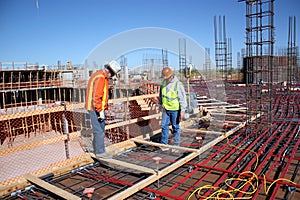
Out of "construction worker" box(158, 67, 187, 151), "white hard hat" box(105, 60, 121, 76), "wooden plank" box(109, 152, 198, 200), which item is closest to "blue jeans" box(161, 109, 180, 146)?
"construction worker" box(158, 67, 187, 151)

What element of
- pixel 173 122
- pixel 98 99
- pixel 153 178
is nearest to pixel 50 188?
pixel 153 178

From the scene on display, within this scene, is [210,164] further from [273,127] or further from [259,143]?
[273,127]

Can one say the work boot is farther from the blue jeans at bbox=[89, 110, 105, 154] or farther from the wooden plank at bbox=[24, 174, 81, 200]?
the wooden plank at bbox=[24, 174, 81, 200]

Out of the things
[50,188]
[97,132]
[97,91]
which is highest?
[97,91]

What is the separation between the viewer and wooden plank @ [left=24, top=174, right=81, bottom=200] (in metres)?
2.63

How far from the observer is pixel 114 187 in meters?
3.12

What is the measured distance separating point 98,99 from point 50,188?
138cm

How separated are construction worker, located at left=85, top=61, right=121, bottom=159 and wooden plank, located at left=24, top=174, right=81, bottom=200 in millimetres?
1005

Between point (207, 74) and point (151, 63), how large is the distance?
1164 centimetres

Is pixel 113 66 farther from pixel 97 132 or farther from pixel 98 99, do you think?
pixel 97 132

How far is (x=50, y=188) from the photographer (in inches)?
113

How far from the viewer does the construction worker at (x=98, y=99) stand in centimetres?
365

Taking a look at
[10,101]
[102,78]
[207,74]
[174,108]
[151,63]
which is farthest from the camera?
[10,101]

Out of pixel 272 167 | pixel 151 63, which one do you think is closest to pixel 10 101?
pixel 151 63
